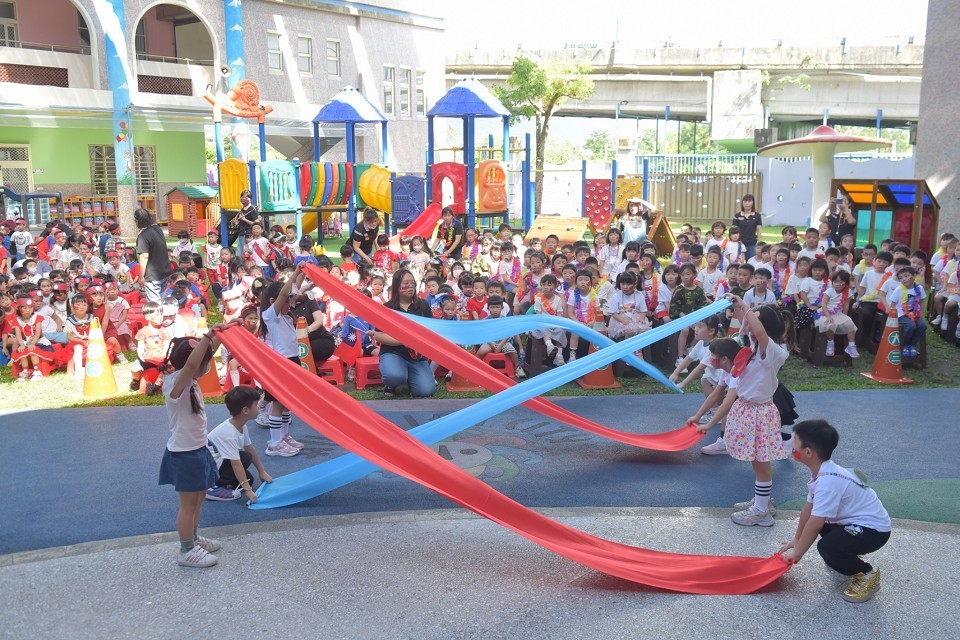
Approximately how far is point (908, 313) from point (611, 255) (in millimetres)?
4455

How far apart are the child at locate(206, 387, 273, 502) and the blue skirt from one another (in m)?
0.51

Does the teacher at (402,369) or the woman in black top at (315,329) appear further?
the woman in black top at (315,329)

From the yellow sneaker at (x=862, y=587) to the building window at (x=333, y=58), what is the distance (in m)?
30.9

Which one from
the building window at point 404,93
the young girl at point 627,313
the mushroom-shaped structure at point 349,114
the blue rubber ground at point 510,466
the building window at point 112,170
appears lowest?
the blue rubber ground at point 510,466

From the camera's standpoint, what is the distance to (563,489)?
6805 millimetres

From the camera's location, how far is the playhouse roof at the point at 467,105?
2120 cm

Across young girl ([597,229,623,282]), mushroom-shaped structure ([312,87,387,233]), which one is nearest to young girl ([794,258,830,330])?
young girl ([597,229,623,282])

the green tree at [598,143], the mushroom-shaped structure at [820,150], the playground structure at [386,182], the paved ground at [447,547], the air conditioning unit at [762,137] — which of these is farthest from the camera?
the green tree at [598,143]

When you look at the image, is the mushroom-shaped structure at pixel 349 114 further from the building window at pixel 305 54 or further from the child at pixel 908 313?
the child at pixel 908 313

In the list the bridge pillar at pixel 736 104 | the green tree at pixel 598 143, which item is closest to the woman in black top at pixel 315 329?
the bridge pillar at pixel 736 104

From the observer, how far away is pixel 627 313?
10.4 meters

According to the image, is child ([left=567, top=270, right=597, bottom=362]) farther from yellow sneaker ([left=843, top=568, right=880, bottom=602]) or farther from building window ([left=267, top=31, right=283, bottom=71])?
building window ([left=267, top=31, right=283, bottom=71])

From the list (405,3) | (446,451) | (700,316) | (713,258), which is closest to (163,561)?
(446,451)

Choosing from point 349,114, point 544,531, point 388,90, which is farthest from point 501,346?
point 388,90
